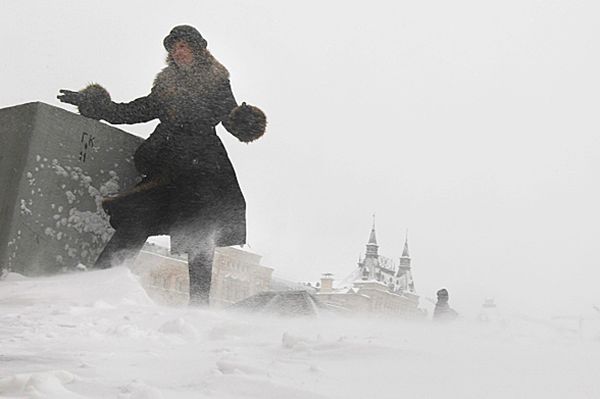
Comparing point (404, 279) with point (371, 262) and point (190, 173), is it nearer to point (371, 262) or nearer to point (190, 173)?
point (371, 262)

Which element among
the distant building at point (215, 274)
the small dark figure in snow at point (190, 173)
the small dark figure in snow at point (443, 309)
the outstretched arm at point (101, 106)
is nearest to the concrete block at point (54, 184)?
the outstretched arm at point (101, 106)

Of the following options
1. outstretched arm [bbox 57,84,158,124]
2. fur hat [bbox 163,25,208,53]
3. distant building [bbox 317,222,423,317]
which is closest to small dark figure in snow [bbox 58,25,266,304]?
fur hat [bbox 163,25,208,53]

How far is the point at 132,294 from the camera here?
4.08m

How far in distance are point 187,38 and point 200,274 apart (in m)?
1.53

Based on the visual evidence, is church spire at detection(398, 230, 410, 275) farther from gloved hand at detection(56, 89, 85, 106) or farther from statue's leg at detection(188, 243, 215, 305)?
gloved hand at detection(56, 89, 85, 106)

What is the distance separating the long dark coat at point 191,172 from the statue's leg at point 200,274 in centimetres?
7

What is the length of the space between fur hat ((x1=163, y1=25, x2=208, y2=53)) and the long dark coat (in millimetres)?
93

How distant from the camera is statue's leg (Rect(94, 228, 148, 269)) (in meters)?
4.76

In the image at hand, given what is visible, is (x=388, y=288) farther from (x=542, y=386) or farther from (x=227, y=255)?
(x=542, y=386)

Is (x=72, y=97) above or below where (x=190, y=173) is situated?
above

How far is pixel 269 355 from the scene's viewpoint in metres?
2.60

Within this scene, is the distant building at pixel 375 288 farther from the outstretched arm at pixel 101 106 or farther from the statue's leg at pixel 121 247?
the outstretched arm at pixel 101 106

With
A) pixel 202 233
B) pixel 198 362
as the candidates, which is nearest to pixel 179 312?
pixel 202 233

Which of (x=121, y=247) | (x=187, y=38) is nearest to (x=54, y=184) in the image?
(x=121, y=247)
